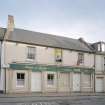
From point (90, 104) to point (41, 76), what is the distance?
30.6 ft

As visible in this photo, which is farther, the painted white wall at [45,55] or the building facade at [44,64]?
the painted white wall at [45,55]

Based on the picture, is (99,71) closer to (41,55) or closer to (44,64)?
(44,64)

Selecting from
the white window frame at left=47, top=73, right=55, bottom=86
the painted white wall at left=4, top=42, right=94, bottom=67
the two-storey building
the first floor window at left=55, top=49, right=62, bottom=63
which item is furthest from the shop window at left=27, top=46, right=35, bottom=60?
the two-storey building

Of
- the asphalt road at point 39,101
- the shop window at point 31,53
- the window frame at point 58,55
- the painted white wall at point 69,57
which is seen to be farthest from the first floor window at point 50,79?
the asphalt road at point 39,101

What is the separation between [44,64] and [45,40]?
12.1 feet

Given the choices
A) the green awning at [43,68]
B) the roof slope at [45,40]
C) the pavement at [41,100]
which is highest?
the roof slope at [45,40]

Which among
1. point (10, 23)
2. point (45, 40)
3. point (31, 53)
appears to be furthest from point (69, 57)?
point (10, 23)

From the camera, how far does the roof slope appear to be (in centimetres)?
2430

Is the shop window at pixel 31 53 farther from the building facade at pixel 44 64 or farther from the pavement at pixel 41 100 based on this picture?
the pavement at pixel 41 100

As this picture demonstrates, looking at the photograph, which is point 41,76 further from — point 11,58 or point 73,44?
point 73,44

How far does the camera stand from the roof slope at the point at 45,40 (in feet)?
79.7

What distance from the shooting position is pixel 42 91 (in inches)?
942

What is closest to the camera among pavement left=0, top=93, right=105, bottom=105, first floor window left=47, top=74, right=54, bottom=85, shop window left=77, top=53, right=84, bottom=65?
pavement left=0, top=93, right=105, bottom=105

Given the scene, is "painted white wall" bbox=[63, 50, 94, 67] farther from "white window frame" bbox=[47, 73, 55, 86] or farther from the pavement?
the pavement
